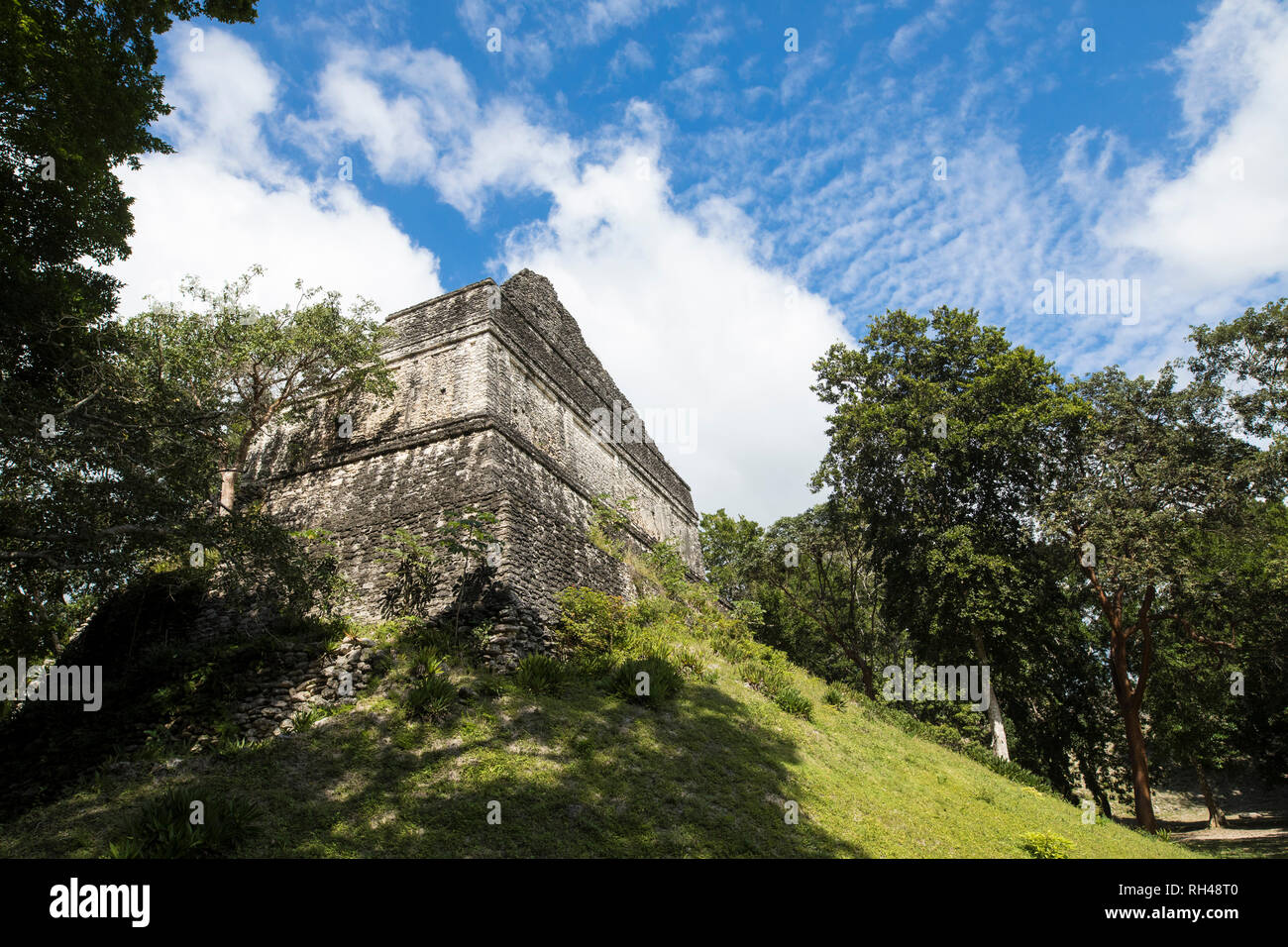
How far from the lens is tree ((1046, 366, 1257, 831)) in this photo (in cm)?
1530

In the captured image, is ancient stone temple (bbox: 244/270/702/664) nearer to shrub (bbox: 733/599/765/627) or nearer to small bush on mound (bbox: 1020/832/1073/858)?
shrub (bbox: 733/599/765/627)

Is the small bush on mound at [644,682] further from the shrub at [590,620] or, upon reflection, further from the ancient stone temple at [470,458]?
the ancient stone temple at [470,458]

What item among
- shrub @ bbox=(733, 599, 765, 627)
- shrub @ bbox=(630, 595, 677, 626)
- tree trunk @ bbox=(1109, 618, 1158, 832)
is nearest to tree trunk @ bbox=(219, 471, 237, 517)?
shrub @ bbox=(630, 595, 677, 626)

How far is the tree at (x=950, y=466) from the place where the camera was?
16.5 meters

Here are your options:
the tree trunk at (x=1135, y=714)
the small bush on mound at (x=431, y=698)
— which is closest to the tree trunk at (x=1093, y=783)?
the tree trunk at (x=1135, y=714)

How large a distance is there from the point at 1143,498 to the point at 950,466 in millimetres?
4679

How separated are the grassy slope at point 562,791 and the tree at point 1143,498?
7948 mm

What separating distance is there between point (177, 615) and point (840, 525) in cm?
1837

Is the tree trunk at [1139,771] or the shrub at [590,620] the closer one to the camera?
the shrub at [590,620]

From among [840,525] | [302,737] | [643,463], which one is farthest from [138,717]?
Result: [840,525]

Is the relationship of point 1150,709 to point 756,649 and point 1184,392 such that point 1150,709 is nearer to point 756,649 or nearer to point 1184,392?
point 1184,392

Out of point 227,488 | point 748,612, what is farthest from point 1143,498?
point 227,488

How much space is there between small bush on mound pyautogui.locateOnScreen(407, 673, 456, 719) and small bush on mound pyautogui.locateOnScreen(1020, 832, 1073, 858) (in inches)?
324
